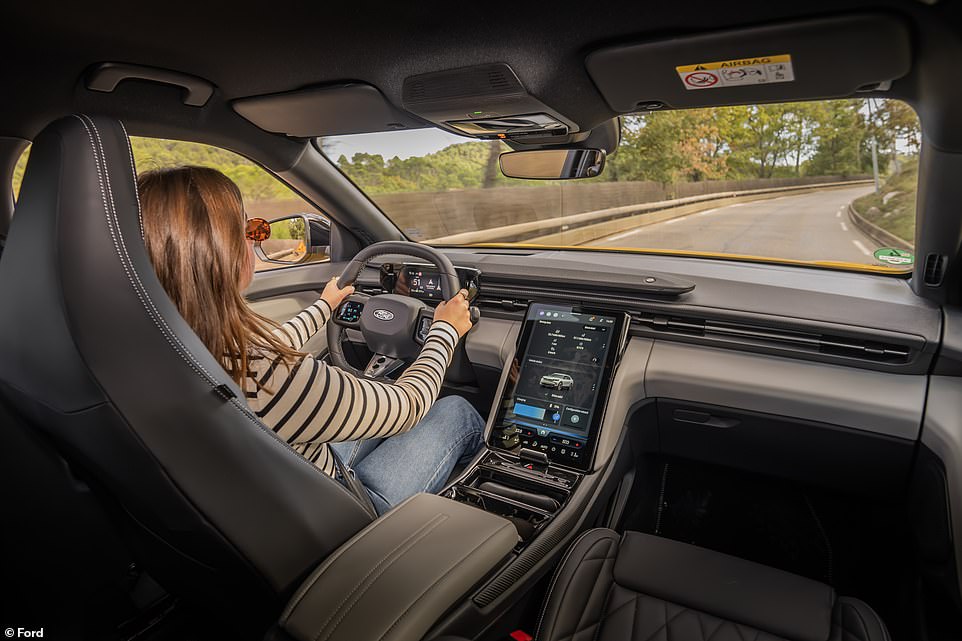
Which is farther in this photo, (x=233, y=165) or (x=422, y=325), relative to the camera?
(x=233, y=165)

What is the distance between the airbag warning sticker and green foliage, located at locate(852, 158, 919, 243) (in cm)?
69

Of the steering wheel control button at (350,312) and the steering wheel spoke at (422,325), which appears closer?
the steering wheel spoke at (422,325)

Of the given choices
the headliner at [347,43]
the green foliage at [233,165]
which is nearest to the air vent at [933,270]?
the headliner at [347,43]

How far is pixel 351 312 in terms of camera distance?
9.07 feet

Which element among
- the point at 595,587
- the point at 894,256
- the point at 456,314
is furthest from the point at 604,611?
the point at 894,256

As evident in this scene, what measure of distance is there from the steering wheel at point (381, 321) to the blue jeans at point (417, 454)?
38 cm

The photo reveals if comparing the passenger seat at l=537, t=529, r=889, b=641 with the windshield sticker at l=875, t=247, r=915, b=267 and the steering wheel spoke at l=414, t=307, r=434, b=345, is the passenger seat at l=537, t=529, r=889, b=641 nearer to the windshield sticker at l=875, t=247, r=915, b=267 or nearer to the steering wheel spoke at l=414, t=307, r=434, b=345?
the steering wheel spoke at l=414, t=307, r=434, b=345

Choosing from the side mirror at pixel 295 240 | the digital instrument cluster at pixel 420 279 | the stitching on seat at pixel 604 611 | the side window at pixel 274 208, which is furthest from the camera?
the side mirror at pixel 295 240

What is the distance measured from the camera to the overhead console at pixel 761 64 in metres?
1.53

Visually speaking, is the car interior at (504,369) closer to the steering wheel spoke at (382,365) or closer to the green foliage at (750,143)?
the steering wheel spoke at (382,365)

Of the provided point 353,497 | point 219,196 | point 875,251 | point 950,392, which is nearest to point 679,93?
point 875,251

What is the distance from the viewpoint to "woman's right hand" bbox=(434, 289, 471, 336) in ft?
6.50

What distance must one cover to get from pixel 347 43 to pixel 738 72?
1.32 meters

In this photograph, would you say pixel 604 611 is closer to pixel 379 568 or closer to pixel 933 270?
pixel 379 568
